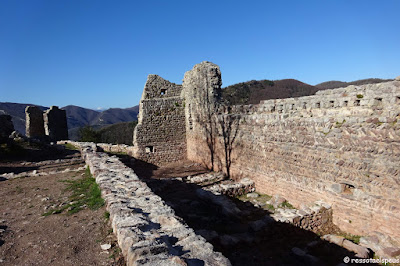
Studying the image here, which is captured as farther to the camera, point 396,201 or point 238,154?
point 238,154

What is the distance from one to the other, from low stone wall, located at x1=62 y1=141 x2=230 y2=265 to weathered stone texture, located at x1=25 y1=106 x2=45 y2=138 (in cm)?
2682

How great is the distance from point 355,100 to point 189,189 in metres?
6.41

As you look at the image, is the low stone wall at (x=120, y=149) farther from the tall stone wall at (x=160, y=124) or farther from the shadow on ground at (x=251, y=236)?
the shadow on ground at (x=251, y=236)

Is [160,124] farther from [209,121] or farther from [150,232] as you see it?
[150,232]

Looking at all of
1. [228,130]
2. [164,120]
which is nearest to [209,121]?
[228,130]

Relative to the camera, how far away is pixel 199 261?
2752 mm

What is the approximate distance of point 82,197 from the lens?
5984 mm

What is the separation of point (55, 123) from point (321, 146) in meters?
28.2

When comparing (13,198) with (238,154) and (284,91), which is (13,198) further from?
(284,91)

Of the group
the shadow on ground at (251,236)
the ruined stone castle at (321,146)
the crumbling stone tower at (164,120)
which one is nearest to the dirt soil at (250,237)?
the shadow on ground at (251,236)

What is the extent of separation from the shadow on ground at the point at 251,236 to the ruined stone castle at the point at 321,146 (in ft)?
3.94

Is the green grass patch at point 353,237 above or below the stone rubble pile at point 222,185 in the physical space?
below

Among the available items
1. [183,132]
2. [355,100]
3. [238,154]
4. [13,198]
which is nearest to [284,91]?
[183,132]

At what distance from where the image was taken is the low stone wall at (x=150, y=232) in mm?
2750
